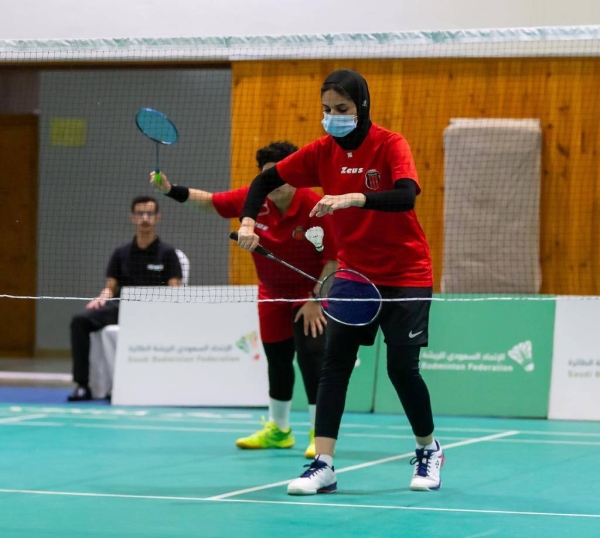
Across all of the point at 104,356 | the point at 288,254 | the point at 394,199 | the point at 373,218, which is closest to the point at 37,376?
the point at 104,356

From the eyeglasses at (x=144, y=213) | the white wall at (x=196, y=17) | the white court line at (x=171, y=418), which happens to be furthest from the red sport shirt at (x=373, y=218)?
the white wall at (x=196, y=17)

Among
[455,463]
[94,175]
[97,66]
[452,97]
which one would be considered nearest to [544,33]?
[452,97]

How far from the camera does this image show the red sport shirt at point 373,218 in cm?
523

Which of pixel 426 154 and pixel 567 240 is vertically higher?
pixel 426 154

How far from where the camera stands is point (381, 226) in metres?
5.25

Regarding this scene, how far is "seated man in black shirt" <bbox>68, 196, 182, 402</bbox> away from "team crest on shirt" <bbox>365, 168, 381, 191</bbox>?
14.8ft

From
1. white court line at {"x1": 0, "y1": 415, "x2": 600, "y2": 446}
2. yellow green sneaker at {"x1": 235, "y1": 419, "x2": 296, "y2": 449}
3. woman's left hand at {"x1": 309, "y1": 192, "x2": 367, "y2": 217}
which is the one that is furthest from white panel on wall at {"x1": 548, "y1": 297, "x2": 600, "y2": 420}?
woman's left hand at {"x1": 309, "y1": 192, "x2": 367, "y2": 217}

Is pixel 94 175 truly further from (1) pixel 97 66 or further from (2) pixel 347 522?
(2) pixel 347 522

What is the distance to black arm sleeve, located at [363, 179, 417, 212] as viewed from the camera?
191 inches

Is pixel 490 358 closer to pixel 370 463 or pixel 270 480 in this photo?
pixel 370 463

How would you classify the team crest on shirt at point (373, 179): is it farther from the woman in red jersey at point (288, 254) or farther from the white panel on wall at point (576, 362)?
the white panel on wall at point (576, 362)

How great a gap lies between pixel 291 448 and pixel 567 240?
430 cm

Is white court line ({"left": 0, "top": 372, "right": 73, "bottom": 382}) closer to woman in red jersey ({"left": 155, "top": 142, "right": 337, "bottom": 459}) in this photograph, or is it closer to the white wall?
the white wall

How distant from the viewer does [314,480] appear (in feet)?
17.2
